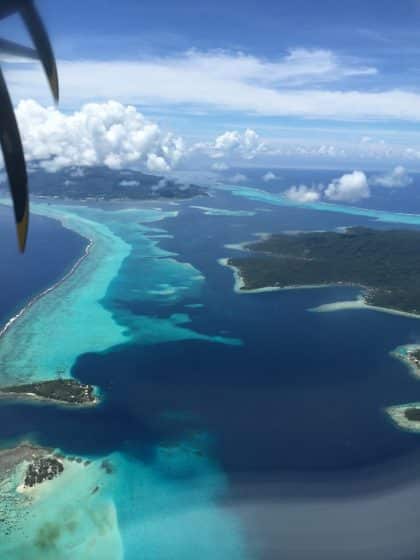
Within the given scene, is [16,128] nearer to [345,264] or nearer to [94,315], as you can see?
[94,315]

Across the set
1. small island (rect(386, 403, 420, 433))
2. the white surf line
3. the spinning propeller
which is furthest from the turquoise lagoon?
the spinning propeller

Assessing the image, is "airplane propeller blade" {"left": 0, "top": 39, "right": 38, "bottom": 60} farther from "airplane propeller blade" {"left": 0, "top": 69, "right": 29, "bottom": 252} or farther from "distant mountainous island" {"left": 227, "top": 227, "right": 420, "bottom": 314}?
"distant mountainous island" {"left": 227, "top": 227, "right": 420, "bottom": 314}

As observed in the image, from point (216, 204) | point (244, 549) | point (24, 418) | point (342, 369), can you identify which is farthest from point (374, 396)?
point (216, 204)

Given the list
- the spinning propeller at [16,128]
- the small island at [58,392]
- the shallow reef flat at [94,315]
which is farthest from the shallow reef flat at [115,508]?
the spinning propeller at [16,128]

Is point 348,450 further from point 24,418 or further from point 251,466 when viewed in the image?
point 24,418

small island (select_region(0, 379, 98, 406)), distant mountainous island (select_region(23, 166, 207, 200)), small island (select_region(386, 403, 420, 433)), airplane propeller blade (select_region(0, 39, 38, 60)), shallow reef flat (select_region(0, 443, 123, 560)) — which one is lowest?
shallow reef flat (select_region(0, 443, 123, 560))

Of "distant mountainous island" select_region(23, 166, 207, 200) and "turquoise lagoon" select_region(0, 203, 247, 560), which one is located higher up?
"distant mountainous island" select_region(23, 166, 207, 200)

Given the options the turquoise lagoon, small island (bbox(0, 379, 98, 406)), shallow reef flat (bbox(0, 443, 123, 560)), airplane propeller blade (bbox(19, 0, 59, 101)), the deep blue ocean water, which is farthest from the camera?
small island (bbox(0, 379, 98, 406))

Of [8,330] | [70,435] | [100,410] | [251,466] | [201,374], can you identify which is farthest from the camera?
[8,330]
